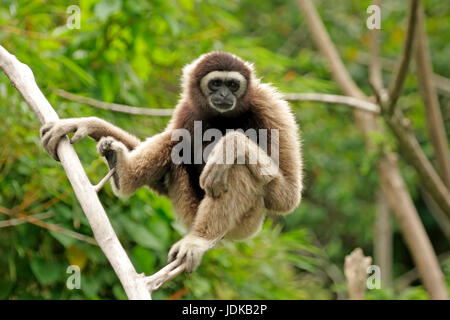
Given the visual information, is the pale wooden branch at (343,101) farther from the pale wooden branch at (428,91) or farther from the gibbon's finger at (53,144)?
the gibbon's finger at (53,144)

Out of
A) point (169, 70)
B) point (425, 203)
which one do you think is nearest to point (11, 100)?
point (169, 70)

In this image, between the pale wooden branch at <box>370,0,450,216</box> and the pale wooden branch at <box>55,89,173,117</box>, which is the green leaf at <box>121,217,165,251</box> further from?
the pale wooden branch at <box>370,0,450,216</box>

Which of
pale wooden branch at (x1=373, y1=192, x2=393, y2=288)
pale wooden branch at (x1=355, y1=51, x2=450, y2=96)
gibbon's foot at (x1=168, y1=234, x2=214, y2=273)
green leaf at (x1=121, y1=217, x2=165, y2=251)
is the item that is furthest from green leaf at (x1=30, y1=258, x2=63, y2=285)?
pale wooden branch at (x1=355, y1=51, x2=450, y2=96)

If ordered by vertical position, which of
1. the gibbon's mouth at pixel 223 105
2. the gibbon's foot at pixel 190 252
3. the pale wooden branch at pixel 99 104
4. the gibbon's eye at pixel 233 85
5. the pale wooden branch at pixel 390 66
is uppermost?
the pale wooden branch at pixel 390 66

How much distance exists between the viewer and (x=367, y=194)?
461 inches

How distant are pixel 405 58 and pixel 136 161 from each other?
111 inches

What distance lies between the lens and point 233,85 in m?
4.71

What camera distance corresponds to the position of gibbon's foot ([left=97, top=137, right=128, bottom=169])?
14.3 feet

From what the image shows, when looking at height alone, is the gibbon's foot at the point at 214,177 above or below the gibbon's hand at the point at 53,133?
below

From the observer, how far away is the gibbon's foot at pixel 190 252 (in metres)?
4.03

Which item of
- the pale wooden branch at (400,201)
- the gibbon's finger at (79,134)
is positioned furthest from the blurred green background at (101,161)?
the gibbon's finger at (79,134)

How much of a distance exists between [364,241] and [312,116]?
374 cm

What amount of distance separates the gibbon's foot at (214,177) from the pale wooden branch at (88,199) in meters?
0.58

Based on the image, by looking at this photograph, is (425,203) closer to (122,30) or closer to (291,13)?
(291,13)
